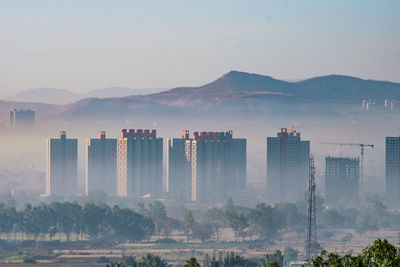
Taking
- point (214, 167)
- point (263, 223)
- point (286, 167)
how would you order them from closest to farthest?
point (263, 223), point (286, 167), point (214, 167)

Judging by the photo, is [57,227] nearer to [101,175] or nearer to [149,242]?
[149,242]

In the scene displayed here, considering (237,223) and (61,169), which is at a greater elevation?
(61,169)

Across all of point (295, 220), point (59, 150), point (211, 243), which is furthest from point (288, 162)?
point (211, 243)

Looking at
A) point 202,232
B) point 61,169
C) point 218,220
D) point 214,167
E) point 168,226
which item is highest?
point 214,167

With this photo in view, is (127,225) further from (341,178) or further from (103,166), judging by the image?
(103,166)

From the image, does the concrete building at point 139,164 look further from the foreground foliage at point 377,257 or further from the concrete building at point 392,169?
the foreground foliage at point 377,257

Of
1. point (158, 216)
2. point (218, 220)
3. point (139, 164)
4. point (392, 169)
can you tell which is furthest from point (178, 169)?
point (218, 220)

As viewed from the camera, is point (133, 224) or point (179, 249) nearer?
point (179, 249)
